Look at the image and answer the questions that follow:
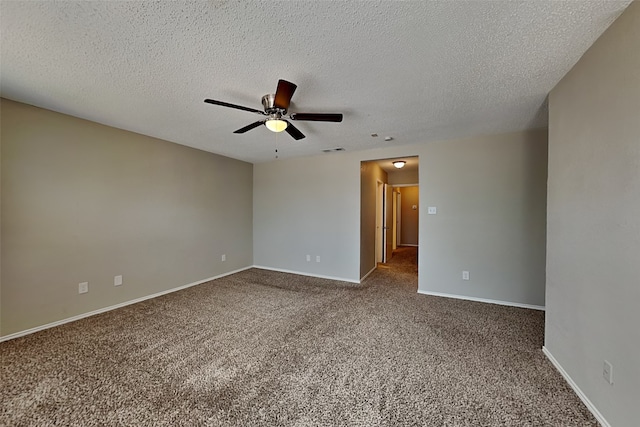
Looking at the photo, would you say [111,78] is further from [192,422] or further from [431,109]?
[431,109]

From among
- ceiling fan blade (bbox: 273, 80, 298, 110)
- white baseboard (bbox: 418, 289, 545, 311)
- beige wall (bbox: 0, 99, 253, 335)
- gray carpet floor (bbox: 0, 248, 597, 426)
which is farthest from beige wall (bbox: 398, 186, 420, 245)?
ceiling fan blade (bbox: 273, 80, 298, 110)

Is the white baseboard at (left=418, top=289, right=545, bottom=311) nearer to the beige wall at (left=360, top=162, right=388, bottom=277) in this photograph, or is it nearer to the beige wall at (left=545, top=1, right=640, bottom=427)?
the beige wall at (left=360, top=162, right=388, bottom=277)

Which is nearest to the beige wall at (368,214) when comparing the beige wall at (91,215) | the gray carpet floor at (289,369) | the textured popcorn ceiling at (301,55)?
the gray carpet floor at (289,369)

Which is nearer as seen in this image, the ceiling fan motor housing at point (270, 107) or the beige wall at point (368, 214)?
the ceiling fan motor housing at point (270, 107)

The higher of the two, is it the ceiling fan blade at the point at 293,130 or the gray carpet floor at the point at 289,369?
the ceiling fan blade at the point at 293,130

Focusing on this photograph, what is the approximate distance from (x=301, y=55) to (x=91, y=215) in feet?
10.3

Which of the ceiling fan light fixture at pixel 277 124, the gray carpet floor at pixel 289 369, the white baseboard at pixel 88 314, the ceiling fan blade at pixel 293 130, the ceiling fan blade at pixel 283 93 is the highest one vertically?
the ceiling fan blade at pixel 283 93

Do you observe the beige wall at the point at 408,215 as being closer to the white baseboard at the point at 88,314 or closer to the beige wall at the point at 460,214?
the beige wall at the point at 460,214

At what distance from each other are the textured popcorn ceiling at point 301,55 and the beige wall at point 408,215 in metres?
6.46

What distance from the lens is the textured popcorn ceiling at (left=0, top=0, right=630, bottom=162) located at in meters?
1.32

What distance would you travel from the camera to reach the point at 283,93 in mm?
1871

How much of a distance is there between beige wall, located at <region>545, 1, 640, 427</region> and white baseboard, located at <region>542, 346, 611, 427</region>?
3 centimetres

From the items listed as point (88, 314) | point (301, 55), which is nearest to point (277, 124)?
point (301, 55)

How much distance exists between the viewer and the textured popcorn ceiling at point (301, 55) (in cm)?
132
